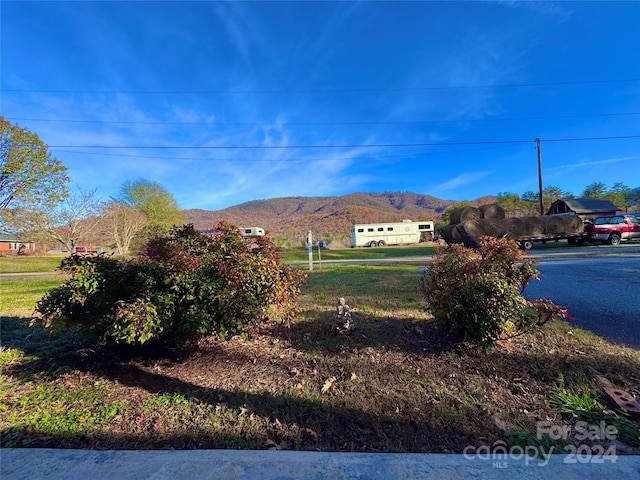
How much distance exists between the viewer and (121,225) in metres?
25.8

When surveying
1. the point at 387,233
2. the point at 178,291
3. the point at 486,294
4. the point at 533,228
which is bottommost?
the point at 486,294

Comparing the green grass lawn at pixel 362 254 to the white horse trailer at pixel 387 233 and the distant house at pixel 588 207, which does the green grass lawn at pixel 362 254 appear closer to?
the distant house at pixel 588 207

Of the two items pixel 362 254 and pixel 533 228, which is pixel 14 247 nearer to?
pixel 362 254

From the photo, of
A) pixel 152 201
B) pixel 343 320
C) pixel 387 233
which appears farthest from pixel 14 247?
pixel 343 320

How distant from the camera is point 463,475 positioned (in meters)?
1.64

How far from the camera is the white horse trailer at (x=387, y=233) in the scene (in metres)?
37.8

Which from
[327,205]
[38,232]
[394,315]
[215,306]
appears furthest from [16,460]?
[327,205]

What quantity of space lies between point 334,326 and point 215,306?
1709 millimetres

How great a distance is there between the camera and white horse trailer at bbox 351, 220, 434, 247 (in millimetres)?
37781

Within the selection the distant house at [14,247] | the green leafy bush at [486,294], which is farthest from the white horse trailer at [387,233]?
the distant house at [14,247]

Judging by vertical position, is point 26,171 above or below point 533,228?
above

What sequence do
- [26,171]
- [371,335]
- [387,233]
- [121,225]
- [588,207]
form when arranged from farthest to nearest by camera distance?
[387,233] → [121,225] → [588,207] → [26,171] → [371,335]

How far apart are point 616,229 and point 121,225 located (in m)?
35.0

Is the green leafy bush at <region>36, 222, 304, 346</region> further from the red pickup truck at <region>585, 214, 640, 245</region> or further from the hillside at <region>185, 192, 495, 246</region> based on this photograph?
the hillside at <region>185, 192, 495, 246</region>
